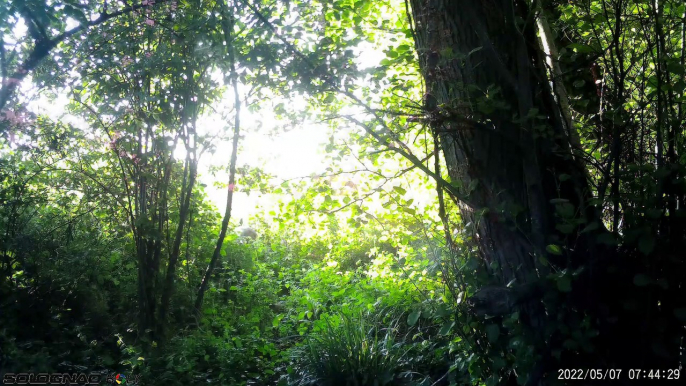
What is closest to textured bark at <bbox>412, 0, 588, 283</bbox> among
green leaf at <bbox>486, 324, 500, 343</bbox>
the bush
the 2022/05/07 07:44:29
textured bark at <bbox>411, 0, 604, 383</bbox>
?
textured bark at <bbox>411, 0, 604, 383</bbox>

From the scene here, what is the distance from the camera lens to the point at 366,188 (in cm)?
356

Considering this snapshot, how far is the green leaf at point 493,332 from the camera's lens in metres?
2.45

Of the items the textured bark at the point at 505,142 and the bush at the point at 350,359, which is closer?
the textured bark at the point at 505,142

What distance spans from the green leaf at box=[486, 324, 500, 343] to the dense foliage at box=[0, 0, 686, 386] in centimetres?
3

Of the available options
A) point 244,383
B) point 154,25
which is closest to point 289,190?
point 244,383

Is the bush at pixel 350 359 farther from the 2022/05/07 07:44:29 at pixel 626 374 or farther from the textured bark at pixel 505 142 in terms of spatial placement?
the 2022/05/07 07:44:29 at pixel 626 374

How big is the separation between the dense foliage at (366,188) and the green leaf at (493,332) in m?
0.03

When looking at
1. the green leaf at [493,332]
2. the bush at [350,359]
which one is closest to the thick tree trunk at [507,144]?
→ the green leaf at [493,332]

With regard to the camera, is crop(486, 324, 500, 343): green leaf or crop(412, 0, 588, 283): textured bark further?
crop(412, 0, 588, 283): textured bark

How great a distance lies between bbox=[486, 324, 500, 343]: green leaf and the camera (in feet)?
8.05

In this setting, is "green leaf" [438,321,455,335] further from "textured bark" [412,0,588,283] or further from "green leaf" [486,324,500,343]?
"textured bark" [412,0,588,283]

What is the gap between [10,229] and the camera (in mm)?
4523

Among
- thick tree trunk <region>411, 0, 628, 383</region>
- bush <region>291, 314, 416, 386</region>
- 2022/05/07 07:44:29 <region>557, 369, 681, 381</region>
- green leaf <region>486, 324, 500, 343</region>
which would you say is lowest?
bush <region>291, 314, 416, 386</region>

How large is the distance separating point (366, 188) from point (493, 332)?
141cm
